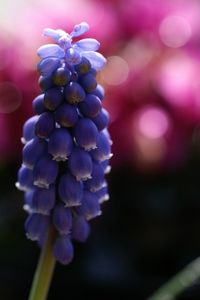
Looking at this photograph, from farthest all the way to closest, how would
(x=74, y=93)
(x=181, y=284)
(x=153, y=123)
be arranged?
(x=153, y=123)
(x=181, y=284)
(x=74, y=93)

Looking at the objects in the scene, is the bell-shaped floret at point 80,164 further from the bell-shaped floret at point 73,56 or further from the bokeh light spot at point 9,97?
the bokeh light spot at point 9,97

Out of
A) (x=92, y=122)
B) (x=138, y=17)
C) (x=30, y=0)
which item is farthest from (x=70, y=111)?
(x=30, y=0)

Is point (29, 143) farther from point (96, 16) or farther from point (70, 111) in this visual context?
point (96, 16)

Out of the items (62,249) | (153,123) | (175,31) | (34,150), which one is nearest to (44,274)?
(62,249)

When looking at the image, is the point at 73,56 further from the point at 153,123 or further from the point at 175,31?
the point at 175,31

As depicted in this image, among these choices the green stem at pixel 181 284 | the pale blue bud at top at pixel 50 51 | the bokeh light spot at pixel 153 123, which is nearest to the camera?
the pale blue bud at top at pixel 50 51

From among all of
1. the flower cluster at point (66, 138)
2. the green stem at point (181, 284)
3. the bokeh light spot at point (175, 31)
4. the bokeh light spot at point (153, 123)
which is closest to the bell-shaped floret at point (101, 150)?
the flower cluster at point (66, 138)
